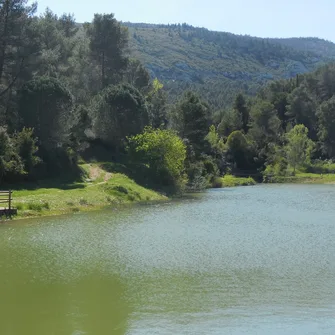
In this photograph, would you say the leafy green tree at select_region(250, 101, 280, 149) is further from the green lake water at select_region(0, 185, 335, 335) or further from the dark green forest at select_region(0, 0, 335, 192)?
the green lake water at select_region(0, 185, 335, 335)

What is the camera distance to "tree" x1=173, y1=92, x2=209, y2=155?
98.4 metres

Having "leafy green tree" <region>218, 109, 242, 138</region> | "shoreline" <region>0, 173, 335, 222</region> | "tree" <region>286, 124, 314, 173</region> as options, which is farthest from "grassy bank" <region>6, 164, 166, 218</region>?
"leafy green tree" <region>218, 109, 242, 138</region>

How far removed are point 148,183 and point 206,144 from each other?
30.1 meters

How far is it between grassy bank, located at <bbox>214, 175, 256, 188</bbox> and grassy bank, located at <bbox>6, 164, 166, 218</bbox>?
1149 inches

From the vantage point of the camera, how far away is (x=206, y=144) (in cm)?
10094

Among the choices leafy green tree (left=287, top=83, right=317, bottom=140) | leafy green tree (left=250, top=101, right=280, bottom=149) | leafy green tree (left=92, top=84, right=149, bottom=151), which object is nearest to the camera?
leafy green tree (left=92, top=84, right=149, bottom=151)

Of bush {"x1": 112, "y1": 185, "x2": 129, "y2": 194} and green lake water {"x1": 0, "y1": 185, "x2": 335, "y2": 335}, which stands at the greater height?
bush {"x1": 112, "y1": 185, "x2": 129, "y2": 194}

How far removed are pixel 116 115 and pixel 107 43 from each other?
20.2 m

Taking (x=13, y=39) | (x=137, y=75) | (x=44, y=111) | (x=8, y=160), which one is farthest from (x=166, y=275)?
(x=137, y=75)

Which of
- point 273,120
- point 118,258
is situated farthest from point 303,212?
point 273,120

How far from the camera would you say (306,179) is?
363ft

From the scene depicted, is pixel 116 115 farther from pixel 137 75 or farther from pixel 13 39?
pixel 137 75

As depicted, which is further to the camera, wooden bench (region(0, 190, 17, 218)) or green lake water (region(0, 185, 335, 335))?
wooden bench (region(0, 190, 17, 218))

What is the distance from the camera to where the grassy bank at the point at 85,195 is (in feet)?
162
